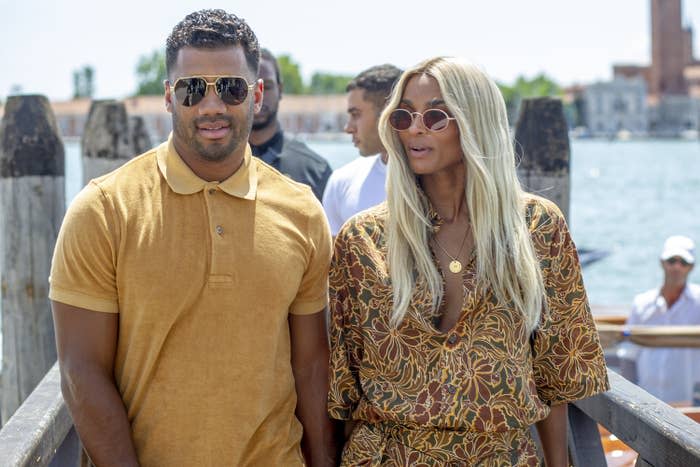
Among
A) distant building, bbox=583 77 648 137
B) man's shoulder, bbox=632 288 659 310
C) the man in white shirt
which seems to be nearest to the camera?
the man in white shirt

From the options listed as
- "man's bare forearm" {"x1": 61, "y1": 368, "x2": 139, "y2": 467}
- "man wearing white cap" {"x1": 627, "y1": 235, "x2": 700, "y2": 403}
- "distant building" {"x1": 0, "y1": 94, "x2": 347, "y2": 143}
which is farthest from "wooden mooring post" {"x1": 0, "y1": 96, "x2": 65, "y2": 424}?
"distant building" {"x1": 0, "y1": 94, "x2": 347, "y2": 143}

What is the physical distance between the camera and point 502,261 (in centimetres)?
271

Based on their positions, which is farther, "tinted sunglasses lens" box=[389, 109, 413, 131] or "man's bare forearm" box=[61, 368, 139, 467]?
"tinted sunglasses lens" box=[389, 109, 413, 131]

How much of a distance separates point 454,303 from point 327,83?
496 feet

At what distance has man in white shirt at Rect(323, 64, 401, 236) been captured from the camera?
4.60 meters

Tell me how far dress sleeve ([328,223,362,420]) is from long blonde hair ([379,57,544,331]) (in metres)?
0.14

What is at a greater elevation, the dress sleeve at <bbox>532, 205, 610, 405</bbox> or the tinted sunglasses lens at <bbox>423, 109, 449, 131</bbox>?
the tinted sunglasses lens at <bbox>423, 109, 449, 131</bbox>

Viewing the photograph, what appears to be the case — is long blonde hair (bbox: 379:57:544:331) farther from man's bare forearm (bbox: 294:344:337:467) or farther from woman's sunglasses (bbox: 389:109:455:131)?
man's bare forearm (bbox: 294:344:337:467)

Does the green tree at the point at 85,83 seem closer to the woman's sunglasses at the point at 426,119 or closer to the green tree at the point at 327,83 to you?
the green tree at the point at 327,83

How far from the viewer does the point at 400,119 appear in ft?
9.40

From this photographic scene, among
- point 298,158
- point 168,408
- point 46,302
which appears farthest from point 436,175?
point 46,302

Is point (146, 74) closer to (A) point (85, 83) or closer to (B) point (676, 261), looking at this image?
(A) point (85, 83)

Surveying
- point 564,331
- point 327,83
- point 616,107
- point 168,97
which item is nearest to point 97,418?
point 168,97

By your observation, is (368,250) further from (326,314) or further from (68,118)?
(68,118)
